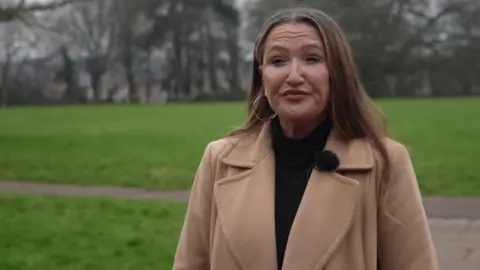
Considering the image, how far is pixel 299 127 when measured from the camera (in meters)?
2.30

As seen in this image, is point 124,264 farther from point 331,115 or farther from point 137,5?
point 137,5

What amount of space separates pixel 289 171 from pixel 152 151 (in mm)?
19737

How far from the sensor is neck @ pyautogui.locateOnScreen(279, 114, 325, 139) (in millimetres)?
2293

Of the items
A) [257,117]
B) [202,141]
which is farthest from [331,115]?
[202,141]

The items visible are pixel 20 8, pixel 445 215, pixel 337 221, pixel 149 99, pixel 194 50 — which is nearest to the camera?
pixel 337 221

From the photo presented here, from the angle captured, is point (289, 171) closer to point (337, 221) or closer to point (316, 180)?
point (316, 180)

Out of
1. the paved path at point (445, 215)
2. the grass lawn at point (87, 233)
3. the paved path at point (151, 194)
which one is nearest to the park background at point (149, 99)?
the grass lawn at point (87, 233)

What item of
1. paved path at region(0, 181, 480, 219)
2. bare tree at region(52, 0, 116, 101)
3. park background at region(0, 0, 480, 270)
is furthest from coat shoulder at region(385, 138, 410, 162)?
bare tree at region(52, 0, 116, 101)

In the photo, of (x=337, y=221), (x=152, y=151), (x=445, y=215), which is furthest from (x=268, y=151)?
(x=152, y=151)

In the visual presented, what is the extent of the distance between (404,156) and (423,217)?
6.7 inches

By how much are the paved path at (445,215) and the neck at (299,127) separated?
506 centimetres

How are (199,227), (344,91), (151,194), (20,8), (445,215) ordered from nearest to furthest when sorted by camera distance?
1. (344,91)
2. (199,227)
3. (445,215)
4. (151,194)
5. (20,8)

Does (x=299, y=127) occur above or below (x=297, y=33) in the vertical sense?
below

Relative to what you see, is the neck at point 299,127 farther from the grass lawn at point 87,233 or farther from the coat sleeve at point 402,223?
the grass lawn at point 87,233
